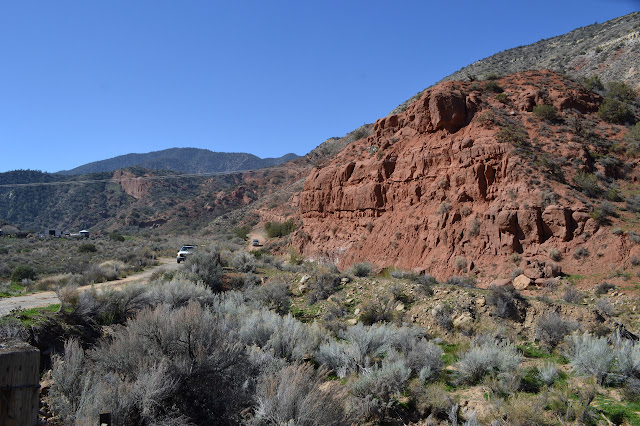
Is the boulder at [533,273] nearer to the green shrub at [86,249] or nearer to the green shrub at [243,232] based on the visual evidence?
the green shrub at [86,249]

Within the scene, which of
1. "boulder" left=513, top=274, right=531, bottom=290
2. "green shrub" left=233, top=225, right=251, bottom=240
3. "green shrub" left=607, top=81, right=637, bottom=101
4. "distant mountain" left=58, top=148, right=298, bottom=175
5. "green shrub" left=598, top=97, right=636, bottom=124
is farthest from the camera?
"distant mountain" left=58, top=148, right=298, bottom=175

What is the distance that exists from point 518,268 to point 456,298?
5986 mm

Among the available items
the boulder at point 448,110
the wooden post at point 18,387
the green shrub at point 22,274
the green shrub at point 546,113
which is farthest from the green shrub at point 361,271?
the green shrub at point 22,274

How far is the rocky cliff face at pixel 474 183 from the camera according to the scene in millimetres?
18078

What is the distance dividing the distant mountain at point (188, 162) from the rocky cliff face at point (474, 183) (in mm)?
109550

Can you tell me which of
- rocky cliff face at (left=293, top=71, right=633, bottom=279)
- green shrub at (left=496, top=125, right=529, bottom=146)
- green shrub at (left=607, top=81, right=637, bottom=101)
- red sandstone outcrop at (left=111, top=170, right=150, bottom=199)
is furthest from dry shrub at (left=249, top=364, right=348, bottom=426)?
red sandstone outcrop at (left=111, top=170, right=150, bottom=199)

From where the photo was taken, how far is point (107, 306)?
33.4ft

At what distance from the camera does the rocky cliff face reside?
18078mm

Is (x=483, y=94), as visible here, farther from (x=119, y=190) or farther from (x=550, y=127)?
(x=119, y=190)

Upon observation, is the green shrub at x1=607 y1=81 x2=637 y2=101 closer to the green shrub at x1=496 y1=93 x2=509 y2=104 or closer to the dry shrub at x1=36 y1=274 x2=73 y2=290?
the green shrub at x1=496 y1=93 x2=509 y2=104

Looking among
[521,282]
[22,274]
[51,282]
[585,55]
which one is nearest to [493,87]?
[521,282]

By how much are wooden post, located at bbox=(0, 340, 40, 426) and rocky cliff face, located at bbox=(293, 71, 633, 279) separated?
1715cm

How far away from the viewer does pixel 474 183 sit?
20844 millimetres

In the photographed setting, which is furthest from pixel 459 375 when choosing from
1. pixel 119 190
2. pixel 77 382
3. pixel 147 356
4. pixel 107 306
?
pixel 119 190
